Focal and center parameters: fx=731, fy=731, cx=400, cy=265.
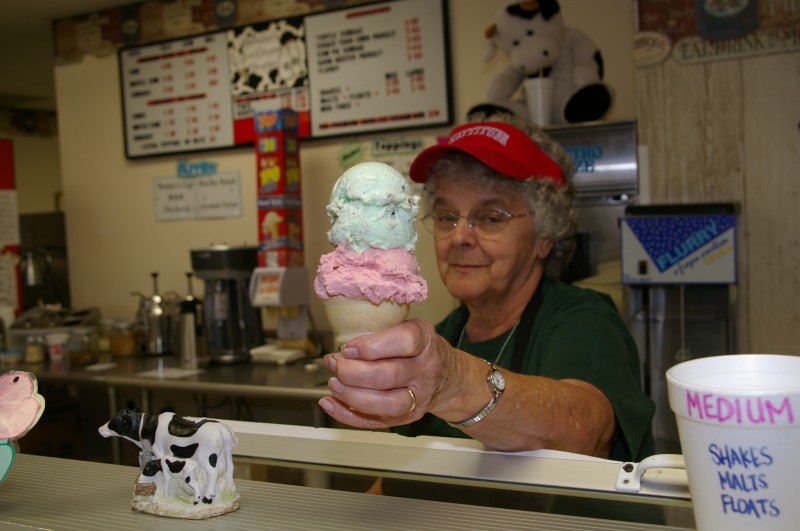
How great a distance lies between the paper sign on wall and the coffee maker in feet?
2.97

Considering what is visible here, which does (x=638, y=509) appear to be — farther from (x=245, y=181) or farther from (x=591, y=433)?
(x=245, y=181)

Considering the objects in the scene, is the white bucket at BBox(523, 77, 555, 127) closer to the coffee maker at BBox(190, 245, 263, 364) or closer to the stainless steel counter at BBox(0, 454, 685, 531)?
the coffee maker at BBox(190, 245, 263, 364)

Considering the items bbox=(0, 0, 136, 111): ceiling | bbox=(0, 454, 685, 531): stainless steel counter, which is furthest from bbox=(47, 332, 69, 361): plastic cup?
bbox=(0, 454, 685, 531): stainless steel counter

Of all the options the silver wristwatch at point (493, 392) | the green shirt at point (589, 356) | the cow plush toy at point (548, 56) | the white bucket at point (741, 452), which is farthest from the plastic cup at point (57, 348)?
the white bucket at point (741, 452)

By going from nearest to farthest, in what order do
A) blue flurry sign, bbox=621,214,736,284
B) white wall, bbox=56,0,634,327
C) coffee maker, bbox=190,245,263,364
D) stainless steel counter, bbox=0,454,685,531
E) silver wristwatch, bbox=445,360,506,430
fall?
stainless steel counter, bbox=0,454,685,531, silver wristwatch, bbox=445,360,506,430, blue flurry sign, bbox=621,214,736,284, coffee maker, bbox=190,245,263,364, white wall, bbox=56,0,634,327

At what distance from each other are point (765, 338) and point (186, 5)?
3677mm

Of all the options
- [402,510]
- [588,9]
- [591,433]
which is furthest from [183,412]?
[402,510]

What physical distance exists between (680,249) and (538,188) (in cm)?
A: 112

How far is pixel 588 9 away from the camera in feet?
11.0

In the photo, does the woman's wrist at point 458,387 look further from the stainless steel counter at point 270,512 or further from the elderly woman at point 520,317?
the stainless steel counter at point 270,512

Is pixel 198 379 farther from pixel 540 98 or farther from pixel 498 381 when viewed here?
→ pixel 498 381

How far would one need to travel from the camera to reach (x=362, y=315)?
0.89m

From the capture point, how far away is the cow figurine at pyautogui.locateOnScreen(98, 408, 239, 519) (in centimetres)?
83

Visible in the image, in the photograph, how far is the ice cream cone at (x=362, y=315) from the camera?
88 cm
